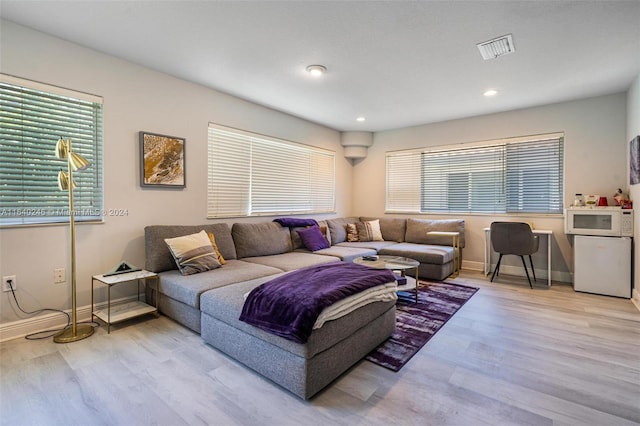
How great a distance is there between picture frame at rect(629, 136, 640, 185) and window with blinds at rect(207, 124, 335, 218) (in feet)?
13.2

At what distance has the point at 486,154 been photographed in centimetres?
473

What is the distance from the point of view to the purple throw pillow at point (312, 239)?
14.0 feet

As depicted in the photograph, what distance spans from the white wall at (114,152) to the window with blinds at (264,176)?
18 cm

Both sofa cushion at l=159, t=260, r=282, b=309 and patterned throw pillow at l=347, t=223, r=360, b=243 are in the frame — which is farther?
patterned throw pillow at l=347, t=223, r=360, b=243

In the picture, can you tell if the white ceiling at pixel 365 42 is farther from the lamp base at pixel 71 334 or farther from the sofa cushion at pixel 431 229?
the lamp base at pixel 71 334

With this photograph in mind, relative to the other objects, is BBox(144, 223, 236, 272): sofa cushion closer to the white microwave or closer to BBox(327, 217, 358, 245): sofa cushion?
BBox(327, 217, 358, 245): sofa cushion

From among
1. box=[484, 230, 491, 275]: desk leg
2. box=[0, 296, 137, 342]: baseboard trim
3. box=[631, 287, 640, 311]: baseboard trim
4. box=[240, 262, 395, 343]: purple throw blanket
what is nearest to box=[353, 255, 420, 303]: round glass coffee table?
box=[240, 262, 395, 343]: purple throw blanket

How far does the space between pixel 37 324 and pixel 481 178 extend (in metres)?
5.63

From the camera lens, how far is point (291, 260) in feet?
11.6

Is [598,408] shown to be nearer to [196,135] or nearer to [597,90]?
[597,90]

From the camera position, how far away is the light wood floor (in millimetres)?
1527

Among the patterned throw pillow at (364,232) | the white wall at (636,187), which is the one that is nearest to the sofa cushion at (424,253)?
the patterned throw pillow at (364,232)

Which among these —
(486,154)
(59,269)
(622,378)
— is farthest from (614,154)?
(59,269)

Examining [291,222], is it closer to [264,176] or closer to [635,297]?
[264,176]
